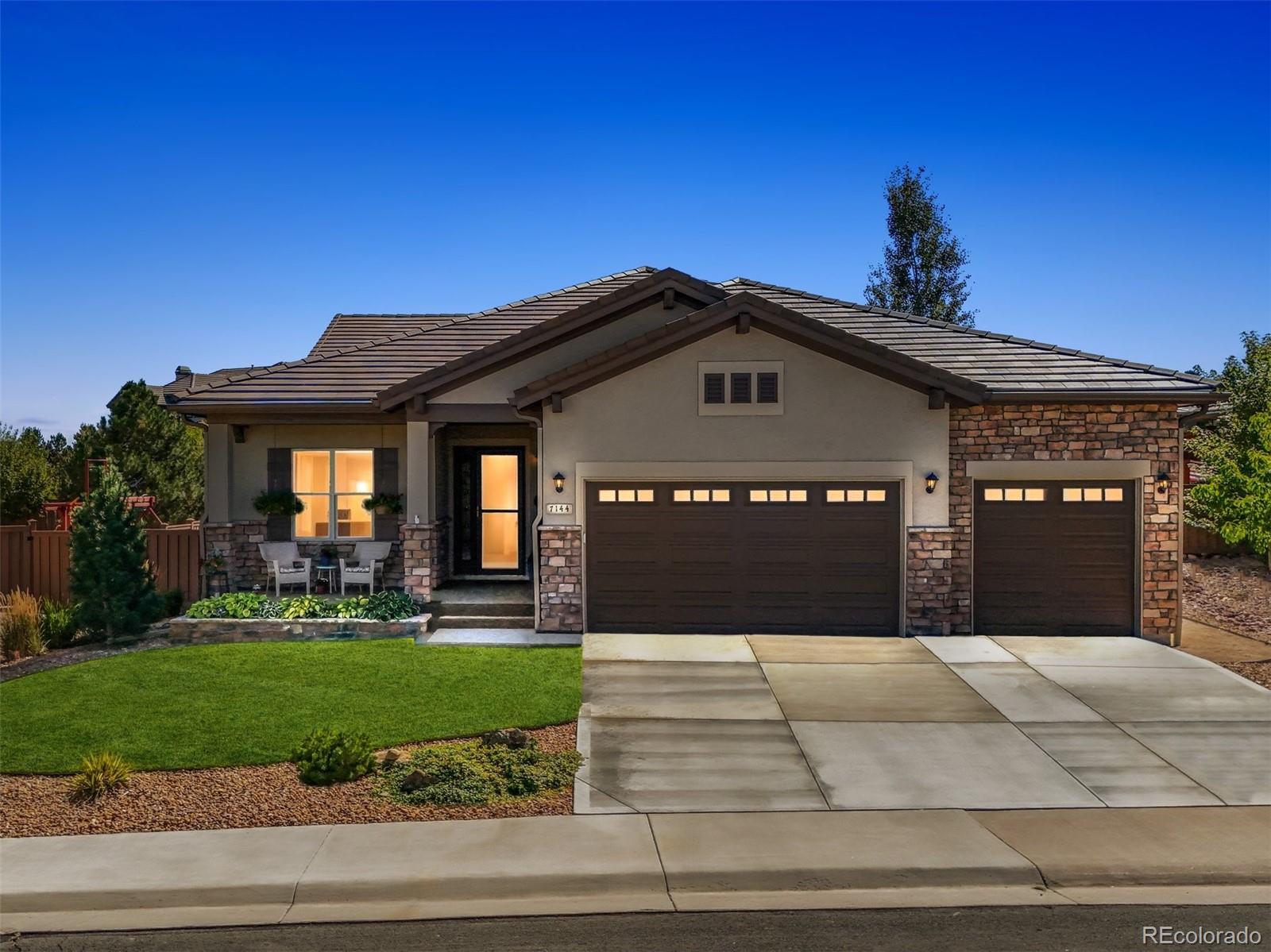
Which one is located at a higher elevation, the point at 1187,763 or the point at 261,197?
the point at 261,197

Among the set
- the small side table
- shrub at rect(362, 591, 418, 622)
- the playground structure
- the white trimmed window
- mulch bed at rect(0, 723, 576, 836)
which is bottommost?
mulch bed at rect(0, 723, 576, 836)

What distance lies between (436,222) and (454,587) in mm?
17992

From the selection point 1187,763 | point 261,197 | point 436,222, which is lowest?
point 1187,763

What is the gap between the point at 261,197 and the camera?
19.7m

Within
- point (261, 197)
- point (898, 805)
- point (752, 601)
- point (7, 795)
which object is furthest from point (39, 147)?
point (898, 805)

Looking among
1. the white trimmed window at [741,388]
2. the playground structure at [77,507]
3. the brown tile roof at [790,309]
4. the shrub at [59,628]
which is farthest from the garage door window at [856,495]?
the playground structure at [77,507]

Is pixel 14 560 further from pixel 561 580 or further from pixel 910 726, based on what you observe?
pixel 910 726

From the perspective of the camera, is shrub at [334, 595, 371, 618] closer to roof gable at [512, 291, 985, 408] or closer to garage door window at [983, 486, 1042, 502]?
roof gable at [512, 291, 985, 408]

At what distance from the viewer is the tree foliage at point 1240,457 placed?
1123 cm

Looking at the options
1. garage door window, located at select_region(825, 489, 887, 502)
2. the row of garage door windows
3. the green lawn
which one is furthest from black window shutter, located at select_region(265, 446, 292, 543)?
garage door window, located at select_region(825, 489, 887, 502)

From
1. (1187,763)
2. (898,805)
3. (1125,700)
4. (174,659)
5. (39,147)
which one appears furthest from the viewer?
(39,147)

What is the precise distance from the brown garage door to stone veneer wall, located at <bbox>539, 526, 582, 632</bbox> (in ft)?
19.8

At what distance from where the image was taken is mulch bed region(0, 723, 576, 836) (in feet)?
18.5

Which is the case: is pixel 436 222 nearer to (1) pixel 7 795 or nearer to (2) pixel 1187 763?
(1) pixel 7 795
